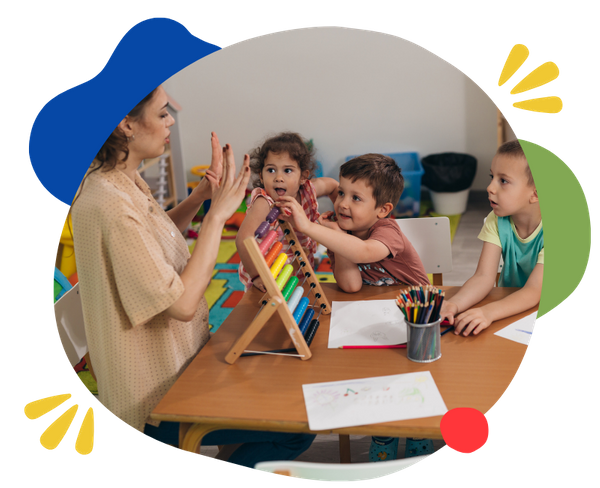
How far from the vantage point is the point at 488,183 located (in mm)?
1130

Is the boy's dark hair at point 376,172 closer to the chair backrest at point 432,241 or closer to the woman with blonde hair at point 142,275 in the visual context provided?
the chair backrest at point 432,241

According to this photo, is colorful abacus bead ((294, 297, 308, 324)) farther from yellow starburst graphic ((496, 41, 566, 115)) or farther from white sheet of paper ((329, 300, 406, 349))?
yellow starburst graphic ((496, 41, 566, 115))

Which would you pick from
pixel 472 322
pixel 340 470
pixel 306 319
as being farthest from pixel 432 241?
pixel 340 470

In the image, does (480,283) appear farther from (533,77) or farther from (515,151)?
(533,77)

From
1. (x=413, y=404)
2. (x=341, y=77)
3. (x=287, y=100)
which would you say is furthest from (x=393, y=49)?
(x=413, y=404)

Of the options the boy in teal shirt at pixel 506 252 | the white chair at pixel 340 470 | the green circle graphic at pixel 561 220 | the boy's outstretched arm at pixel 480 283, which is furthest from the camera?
the boy's outstretched arm at pixel 480 283

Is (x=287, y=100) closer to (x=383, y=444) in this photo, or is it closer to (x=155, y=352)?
(x=155, y=352)

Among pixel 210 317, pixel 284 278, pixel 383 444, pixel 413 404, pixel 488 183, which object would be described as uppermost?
pixel 488 183

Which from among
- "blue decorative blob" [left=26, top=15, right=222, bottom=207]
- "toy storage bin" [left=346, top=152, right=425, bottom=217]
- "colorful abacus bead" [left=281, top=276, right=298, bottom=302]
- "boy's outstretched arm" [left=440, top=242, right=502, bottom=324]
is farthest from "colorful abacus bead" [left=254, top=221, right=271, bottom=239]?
"boy's outstretched arm" [left=440, top=242, right=502, bottom=324]

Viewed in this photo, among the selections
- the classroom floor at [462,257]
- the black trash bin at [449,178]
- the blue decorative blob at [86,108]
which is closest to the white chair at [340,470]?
the classroom floor at [462,257]

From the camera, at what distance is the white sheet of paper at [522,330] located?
A: 3.74ft

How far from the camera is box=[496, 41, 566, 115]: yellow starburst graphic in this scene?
95cm

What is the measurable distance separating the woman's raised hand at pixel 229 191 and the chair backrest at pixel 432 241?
17.7 inches

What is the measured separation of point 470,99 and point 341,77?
26cm
